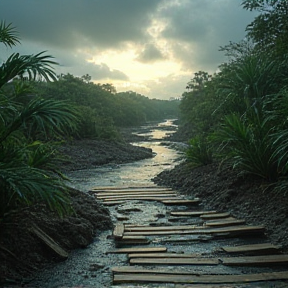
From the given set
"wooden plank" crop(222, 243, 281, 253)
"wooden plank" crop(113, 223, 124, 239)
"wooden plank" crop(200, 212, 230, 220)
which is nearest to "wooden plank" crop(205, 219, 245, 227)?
"wooden plank" crop(200, 212, 230, 220)

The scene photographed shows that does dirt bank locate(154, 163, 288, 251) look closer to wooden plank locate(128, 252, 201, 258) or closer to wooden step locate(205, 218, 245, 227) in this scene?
wooden step locate(205, 218, 245, 227)

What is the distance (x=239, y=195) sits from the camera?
7.51 m

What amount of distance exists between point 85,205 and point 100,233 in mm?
1023

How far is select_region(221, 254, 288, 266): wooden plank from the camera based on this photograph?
4.56 meters

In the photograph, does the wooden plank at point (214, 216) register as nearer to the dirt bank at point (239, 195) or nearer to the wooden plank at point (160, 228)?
the dirt bank at point (239, 195)

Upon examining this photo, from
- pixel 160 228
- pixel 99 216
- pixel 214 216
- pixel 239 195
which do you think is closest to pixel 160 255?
pixel 160 228

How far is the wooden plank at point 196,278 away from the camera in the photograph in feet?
13.2

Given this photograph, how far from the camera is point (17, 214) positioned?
4.89 metres

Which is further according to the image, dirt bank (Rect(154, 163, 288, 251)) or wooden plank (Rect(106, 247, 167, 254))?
dirt bank (Rect(154, 163, 288, 251))

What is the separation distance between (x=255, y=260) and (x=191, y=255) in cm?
75

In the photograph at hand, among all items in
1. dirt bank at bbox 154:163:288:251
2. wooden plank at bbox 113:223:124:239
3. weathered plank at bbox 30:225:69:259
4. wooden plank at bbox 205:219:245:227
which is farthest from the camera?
wooden plank at bbox 205:219:245:227

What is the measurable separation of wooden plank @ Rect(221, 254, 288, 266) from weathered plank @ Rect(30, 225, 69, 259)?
6.34ft

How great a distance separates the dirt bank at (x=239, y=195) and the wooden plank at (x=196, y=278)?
108cm

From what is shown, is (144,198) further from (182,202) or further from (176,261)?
(176,261)
